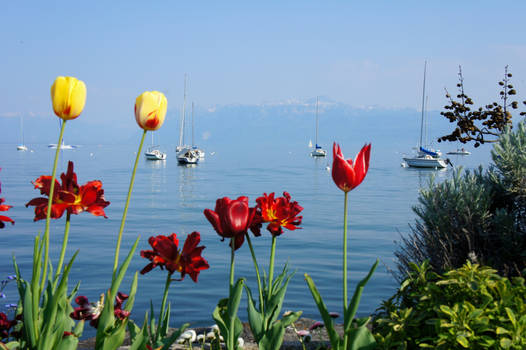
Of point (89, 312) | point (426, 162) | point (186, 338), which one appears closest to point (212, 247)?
point (186, 338)

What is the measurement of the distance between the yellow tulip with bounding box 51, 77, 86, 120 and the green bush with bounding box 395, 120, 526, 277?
2.56 m

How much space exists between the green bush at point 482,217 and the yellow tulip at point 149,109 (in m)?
2.26

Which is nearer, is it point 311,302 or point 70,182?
point 70,182

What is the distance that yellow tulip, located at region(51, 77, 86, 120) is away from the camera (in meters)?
2.28

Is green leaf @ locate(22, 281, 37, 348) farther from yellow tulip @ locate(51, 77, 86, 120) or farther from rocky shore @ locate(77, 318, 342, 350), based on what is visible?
rocky shore @ locate(77, 318, 342, 350)

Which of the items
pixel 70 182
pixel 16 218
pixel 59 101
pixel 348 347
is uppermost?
pixel 59 101

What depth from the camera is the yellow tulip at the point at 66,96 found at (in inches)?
89.8

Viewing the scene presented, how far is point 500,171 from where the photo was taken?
4223mm

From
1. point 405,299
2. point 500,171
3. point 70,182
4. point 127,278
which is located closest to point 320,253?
point 127,278

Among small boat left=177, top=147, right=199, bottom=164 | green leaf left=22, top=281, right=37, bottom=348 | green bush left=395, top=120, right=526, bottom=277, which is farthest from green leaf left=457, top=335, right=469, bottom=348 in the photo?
small boat left=177, top=147, right=199, bottom=164

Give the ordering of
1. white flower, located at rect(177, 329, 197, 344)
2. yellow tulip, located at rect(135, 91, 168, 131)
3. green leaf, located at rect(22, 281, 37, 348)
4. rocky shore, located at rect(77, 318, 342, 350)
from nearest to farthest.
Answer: green leaf, located at rect(22, 281, 37, 348)
yellow tulip, located at rect(135, 91, 168, 131)
rocky shore, located at rect(77, 318, 342, 350)
white flower, located at rect(177, 329, 197, 344)

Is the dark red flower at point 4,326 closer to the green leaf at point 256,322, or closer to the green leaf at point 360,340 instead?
the green leaf at point 256,322

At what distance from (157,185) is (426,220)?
40.8m

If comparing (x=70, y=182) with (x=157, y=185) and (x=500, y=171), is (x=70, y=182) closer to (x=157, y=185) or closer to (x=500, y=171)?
(x=500, y=171)
